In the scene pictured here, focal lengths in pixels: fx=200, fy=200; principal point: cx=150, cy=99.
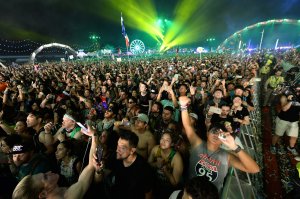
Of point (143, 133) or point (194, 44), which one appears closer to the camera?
point (143, 133)

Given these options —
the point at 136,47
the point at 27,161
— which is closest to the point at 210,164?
the point at 27,161

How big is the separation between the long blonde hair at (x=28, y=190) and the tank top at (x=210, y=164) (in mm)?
2048

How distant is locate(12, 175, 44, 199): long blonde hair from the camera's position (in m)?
1.89

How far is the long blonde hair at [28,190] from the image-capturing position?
1.89 metres

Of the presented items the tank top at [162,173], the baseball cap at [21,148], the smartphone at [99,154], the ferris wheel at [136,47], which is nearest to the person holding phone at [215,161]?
the tank top at [162,173]

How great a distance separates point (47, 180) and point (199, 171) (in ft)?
6.58

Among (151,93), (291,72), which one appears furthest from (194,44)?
(151,93)

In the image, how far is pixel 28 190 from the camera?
1.95 meters

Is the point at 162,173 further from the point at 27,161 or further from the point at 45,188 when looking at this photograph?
the point at 27,161

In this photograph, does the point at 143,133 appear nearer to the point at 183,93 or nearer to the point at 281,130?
the point at 183,93

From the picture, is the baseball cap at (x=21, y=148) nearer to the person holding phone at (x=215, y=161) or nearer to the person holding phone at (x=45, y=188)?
the person holding phone at (x=45, y=188)

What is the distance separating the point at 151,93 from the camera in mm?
7605

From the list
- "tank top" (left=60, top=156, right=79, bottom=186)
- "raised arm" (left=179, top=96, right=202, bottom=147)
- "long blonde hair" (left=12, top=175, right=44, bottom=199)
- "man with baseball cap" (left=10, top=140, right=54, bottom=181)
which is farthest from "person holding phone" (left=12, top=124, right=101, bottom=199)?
"raised arm" (left=179, top=96, right=202, bottom=147)

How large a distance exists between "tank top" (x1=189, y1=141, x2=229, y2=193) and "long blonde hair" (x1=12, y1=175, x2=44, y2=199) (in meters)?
2.05
